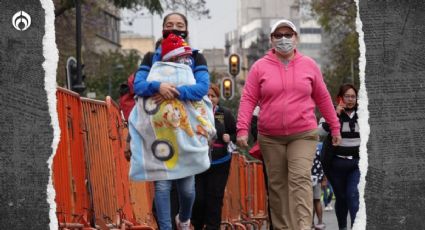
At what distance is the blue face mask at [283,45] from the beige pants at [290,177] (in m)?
0.69

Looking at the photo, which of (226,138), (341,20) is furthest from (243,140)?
(341,20)

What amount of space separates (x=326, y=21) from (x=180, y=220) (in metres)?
42.5

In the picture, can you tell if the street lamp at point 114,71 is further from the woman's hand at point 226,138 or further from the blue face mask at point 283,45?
the blue face mask at point 283,45

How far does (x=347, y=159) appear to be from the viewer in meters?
12.9

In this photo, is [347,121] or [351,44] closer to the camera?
[347,121]

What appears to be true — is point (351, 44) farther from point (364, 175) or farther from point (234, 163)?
point (364, 175)

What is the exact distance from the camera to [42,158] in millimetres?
8766

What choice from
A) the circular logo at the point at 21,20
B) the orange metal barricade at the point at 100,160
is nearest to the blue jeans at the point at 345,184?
the orange metal barricade at the point at 100,160

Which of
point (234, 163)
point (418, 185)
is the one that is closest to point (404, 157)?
point (418, 185)

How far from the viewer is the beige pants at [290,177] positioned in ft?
33.9

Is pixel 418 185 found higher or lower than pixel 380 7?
lower

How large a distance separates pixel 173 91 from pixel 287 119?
4.07 feet

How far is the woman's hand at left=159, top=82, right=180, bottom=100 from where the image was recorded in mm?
9641

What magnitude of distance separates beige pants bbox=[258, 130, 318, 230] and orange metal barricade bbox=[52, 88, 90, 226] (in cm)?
154
